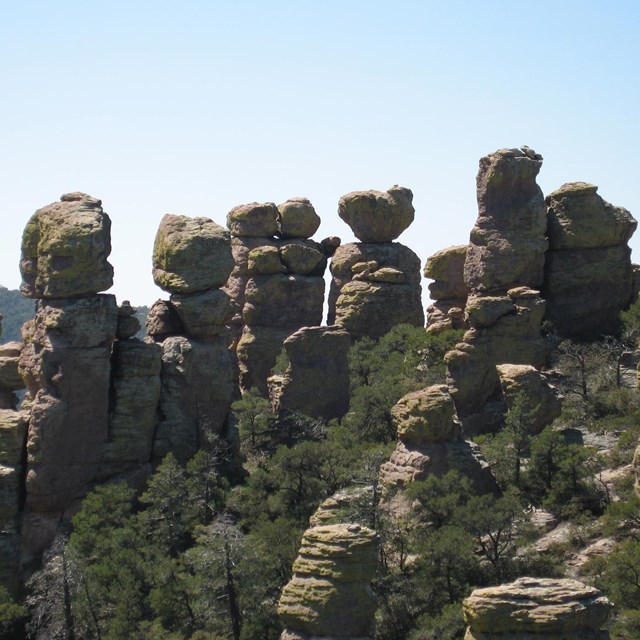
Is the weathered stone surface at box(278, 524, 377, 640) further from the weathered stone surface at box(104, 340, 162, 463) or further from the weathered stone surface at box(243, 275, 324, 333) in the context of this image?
the weathered stone surface at box(243, 275, 324, 333)

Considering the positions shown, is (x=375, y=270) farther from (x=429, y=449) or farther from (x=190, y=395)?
(x=429, y=449)

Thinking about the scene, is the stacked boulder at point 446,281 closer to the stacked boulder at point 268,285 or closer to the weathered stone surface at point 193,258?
the stacked boulder at point 268,285

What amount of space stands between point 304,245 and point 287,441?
1194 centimetres

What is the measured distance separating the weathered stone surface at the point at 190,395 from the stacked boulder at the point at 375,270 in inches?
377

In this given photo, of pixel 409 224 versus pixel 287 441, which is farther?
pixel 409 224

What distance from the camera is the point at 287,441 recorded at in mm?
50219

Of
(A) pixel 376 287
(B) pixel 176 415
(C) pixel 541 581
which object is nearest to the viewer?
(C) pixel 541 581

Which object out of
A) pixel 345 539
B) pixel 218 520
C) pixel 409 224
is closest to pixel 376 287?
pixel 409 224

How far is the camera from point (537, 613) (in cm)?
2927

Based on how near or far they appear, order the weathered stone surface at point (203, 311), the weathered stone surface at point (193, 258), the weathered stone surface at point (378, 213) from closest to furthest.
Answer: the weathered stone surface at point (203, 311) → the weathered stone surface at point (193, 258) → the weathered stone surface at point (378, 213)

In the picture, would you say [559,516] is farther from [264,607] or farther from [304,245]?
[304,245]

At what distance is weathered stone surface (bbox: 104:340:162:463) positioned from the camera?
45.7 m

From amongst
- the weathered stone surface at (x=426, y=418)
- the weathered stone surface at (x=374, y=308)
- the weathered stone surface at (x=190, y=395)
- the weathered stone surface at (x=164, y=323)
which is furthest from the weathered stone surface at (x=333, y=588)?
the weathered stone surface at (x=374, y=308)

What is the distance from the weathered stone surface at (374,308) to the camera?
56969mm
